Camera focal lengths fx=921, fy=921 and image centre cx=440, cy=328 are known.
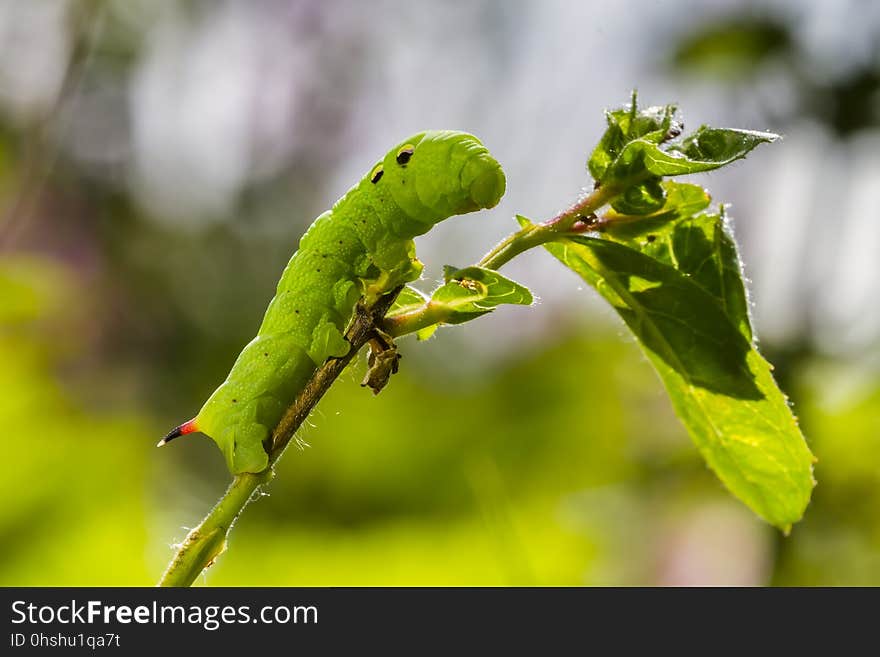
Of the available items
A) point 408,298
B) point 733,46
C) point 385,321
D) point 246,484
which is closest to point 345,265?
point 408,298

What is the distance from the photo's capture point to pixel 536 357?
401 centimetres

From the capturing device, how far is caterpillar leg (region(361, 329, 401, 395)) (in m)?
0.97

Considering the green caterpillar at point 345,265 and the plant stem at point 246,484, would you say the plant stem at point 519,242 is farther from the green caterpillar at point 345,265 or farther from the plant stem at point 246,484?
the green caterpillar at point 345,265

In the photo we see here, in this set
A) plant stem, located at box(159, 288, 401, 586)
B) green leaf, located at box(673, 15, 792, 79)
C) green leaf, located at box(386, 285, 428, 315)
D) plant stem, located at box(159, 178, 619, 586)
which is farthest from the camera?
green leaf, located at box(673, 15, 792, 79)

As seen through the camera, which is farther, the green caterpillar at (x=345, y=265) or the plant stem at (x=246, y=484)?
the green caterpillar at (x=345, y=265)

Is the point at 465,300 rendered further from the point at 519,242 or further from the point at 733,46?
the point at 733,46

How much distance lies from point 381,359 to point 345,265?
0.96 ft

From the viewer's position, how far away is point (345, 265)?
124cm

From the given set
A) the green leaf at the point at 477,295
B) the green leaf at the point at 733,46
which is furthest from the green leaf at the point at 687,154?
the green leaf at the point at 733,46

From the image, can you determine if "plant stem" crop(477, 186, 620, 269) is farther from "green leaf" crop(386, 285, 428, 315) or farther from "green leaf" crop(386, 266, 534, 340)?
"green leaf" crop(386, 285, 428, 315)

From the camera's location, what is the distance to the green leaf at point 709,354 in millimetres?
1021

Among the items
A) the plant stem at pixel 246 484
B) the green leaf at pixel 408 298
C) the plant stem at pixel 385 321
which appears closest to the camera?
the plant stem at pixel 246 484

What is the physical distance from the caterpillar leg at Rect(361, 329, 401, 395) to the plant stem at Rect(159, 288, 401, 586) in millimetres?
12

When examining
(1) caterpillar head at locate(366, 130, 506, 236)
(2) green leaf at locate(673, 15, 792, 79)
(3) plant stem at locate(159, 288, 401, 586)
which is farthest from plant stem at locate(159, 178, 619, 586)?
(2) green leaf at locate(673, 15, 792, 79)
